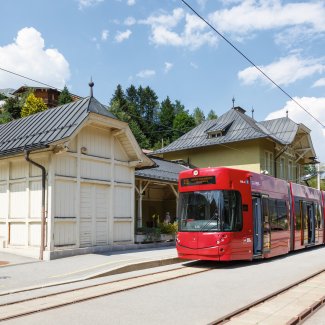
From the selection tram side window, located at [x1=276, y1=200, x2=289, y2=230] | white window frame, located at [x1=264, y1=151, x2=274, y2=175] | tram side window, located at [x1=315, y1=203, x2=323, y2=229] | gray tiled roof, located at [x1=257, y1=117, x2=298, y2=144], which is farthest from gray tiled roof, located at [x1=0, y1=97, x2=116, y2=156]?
gray tiled roof, located at [x1=257, y1=117, x2=298, y2=144]

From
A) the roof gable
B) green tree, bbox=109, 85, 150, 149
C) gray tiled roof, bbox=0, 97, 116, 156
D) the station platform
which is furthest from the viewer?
green tree, bbox=109, 85, 150, 149

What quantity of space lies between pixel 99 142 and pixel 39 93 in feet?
267

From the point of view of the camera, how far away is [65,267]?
13.3 m

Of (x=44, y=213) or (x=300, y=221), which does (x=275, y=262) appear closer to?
(x=300, y=221)

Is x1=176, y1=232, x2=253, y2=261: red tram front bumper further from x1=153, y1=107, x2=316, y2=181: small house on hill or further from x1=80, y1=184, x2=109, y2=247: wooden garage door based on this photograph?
x1=153, y1=107, x2=316, y2=181: small house on hill

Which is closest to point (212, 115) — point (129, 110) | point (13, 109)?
point (129, 110)

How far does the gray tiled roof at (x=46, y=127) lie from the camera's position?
52.5 ft

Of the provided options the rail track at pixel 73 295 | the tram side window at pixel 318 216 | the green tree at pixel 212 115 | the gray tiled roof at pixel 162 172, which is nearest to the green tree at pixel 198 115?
the green tree at pixel 212 115

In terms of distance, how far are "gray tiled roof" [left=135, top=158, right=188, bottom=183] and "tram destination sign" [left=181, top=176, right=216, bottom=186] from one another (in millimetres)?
5405

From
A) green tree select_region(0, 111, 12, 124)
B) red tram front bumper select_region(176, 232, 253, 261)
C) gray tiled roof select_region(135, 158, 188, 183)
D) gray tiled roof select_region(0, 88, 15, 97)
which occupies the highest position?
gray tiled roof select_region(0, 88, 15, 97)

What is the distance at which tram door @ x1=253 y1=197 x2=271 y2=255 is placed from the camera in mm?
15172

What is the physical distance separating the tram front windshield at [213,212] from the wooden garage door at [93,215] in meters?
4.05

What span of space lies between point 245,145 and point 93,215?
763 inches

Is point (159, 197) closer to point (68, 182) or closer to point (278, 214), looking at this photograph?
point (278, 214)
